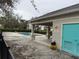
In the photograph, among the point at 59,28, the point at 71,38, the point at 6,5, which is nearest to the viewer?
the point at 6,5

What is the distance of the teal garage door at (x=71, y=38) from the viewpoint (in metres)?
10.2

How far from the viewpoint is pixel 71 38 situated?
10844mm

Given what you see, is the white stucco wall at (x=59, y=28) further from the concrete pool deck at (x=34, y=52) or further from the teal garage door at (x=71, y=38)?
the concrete pool deck at (x=34, y=52)

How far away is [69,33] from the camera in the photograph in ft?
36.8

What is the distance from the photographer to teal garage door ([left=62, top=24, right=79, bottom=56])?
1020 cm

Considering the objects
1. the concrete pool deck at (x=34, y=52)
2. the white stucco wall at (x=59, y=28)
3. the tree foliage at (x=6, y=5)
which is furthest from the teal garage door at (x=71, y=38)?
the tree foliage at (x=6, y=5)

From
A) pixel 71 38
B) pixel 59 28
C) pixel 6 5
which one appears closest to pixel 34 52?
pixel 71 38

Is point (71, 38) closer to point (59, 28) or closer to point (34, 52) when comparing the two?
point (59, 28)

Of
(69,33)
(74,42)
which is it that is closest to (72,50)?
(74,42)

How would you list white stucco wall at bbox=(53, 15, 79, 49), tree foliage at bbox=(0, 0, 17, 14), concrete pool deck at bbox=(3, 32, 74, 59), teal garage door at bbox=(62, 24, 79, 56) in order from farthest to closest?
white stucco wall at bbox=(53, 15, 79, 49), teal garage door at bbox=(62, 24, 79, 56), concrete pool deck at bbox=(3, 32, 74, 59), tree foliage at bbox=(0, 0, 17, 14)

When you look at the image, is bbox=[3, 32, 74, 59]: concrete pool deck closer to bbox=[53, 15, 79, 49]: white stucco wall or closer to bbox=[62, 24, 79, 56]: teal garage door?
bbox=[62, 24, 79, 56]: teal garage door

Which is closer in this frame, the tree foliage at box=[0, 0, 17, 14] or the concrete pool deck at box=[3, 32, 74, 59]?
the tree foliage at box=[0, 0, 17, 14]

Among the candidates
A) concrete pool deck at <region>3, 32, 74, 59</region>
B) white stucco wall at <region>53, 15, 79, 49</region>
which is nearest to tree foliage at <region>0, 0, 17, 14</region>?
concrete pool deck at <region>3, 32, 74, 59</region>

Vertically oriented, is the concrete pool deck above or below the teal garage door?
below
